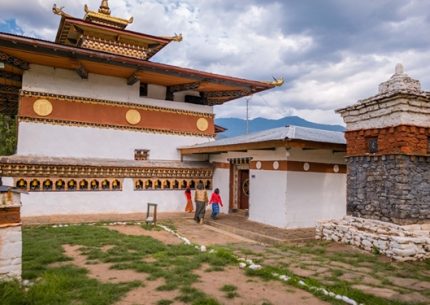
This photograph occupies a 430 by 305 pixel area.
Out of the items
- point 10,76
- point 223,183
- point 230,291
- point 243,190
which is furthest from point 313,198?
point 10,76

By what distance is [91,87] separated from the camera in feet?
42.9

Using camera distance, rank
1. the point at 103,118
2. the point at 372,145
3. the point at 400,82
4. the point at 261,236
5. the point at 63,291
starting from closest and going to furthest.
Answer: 1. the point at 63,291
2. the point at 400,82
3. the point at 372,145
4. the point at 261,236
5. the point at 103,118

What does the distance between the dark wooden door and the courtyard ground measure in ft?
15.4

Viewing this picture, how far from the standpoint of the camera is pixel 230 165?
13367mm

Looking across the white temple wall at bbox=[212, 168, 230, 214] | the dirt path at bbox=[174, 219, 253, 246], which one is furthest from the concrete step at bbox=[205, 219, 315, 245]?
the white temple wall at bbox=[212, 168, 230, 214]

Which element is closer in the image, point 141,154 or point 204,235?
point 204,235

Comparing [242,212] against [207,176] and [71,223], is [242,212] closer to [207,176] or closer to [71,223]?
[207,176]

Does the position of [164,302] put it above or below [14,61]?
below

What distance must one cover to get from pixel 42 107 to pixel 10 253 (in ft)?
28.5

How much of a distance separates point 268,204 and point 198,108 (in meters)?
6.35

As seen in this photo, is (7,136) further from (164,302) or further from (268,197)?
(164,302)

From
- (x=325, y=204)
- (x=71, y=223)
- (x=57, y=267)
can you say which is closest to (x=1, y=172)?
(x=71, y=223)

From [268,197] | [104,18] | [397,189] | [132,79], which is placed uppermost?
[104,18]

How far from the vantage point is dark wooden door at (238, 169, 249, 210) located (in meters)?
12.9
